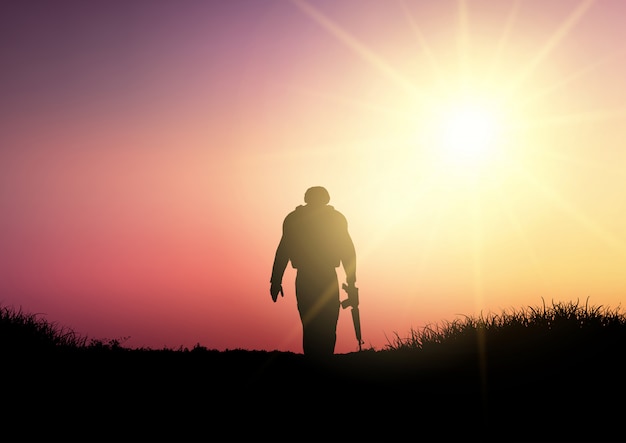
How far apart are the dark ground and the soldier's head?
9.20ft

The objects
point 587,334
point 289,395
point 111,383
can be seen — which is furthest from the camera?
point 587,334

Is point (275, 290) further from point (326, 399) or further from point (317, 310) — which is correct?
point (326, 399)

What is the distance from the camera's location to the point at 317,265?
38.4 feet

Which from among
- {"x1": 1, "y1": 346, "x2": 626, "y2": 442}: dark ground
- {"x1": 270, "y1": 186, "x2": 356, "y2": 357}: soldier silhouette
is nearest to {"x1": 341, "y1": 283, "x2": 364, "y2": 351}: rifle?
{"x1": 270, "y1": 186, "x2": 356, "y2": 357}: soldier silhouette

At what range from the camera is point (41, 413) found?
7.40m

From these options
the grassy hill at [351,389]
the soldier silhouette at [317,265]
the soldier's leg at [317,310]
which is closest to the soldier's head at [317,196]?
the soldier silhouette at [317,265]

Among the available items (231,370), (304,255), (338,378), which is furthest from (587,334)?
(231,370)

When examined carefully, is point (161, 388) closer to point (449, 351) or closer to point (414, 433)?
point (414, 433)

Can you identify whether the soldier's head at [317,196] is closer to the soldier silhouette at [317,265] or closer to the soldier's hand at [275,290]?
the soldier silhouette at [317,265]

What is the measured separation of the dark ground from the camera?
665 cm

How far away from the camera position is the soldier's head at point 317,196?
11.7m

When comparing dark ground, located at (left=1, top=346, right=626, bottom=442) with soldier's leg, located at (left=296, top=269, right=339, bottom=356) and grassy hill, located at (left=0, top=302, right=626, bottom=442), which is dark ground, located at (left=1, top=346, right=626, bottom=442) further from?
soldier's leg, located at (left=296, top=269, right=339, bottom=356)

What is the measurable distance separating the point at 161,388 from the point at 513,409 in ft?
14.8

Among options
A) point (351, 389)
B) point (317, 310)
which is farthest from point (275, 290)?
point (351, 389)
